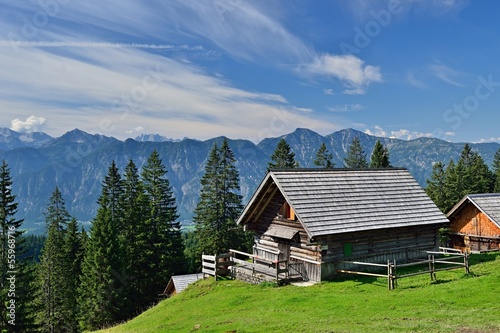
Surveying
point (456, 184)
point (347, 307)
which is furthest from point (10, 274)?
point (456, 184)

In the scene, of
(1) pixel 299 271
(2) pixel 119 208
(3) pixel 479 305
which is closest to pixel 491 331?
(3) pixel 479 305

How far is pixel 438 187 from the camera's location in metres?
73.1

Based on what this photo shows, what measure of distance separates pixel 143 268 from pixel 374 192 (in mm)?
31459

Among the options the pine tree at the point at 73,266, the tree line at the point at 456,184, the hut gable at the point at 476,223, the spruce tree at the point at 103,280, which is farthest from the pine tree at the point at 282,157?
the pine tree at the point at 73,266

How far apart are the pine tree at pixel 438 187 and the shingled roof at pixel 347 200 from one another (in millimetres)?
42048

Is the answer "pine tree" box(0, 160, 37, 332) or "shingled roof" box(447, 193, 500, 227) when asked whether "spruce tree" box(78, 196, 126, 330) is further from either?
"shingled roof" box(447, 193, 500, 227)

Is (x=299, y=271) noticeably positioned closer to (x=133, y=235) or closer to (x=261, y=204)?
(x=261, y=204)

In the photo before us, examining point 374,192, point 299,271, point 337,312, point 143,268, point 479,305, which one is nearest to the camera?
point 479,305

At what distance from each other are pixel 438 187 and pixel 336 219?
5653cm

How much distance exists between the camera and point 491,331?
12.6 meters

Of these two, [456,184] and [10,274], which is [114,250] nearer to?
[10,274]

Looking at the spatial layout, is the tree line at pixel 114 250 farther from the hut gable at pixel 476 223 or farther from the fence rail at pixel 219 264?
the hut gable at pixel 476 223

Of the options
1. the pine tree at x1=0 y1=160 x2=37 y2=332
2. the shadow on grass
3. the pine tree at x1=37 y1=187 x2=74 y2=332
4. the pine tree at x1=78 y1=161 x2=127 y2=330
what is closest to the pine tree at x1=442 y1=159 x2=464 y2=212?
the shadow on grass

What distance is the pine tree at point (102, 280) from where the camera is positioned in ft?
133
